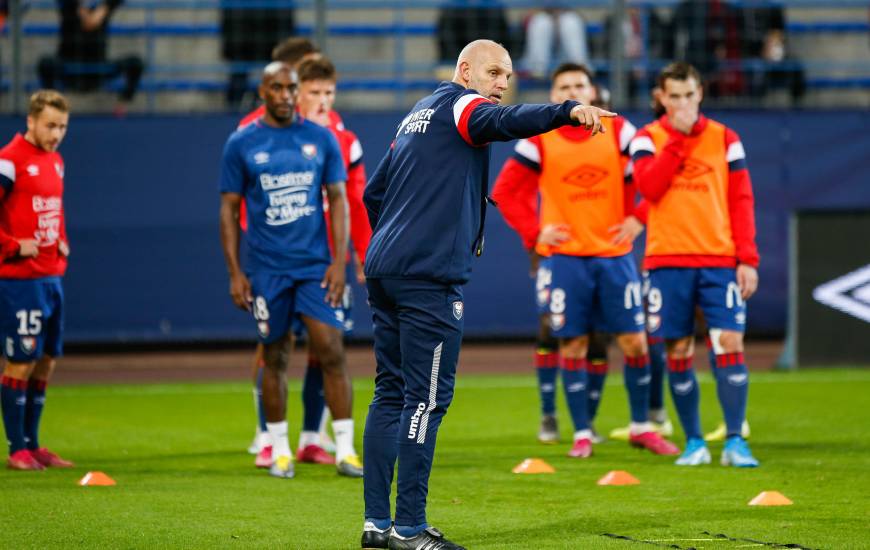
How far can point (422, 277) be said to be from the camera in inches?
228

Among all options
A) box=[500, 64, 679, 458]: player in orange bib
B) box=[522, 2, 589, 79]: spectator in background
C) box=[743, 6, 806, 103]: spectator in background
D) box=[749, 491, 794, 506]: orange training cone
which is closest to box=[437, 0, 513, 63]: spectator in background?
box=[522, 2, 589, 79]: spectator in background

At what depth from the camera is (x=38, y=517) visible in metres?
6.67

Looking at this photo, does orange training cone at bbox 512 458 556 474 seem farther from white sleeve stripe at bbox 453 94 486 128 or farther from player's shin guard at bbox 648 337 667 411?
white sleeve stripe at bbox 453 94 486 128

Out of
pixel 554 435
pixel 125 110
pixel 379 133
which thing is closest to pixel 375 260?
pixel 554 435

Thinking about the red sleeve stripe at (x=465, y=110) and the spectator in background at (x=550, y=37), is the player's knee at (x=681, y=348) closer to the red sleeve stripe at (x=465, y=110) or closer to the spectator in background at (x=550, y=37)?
the red sleeve stripe at (x=465, y=110)

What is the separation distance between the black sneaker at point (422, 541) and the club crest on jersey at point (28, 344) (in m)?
3.70

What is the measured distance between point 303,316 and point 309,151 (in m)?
0.97

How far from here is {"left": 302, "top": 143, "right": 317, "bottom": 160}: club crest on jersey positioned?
819cm

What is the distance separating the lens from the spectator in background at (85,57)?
54.1 feet

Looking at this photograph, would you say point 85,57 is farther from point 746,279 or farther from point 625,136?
point 746,279

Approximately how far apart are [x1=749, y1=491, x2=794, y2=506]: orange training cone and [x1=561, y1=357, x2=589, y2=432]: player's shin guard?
213 centimetres

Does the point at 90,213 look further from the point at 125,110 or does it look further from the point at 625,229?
the point at 625,229

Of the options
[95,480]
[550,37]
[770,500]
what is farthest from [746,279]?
[550,37]

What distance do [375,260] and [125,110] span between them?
38.6ft
